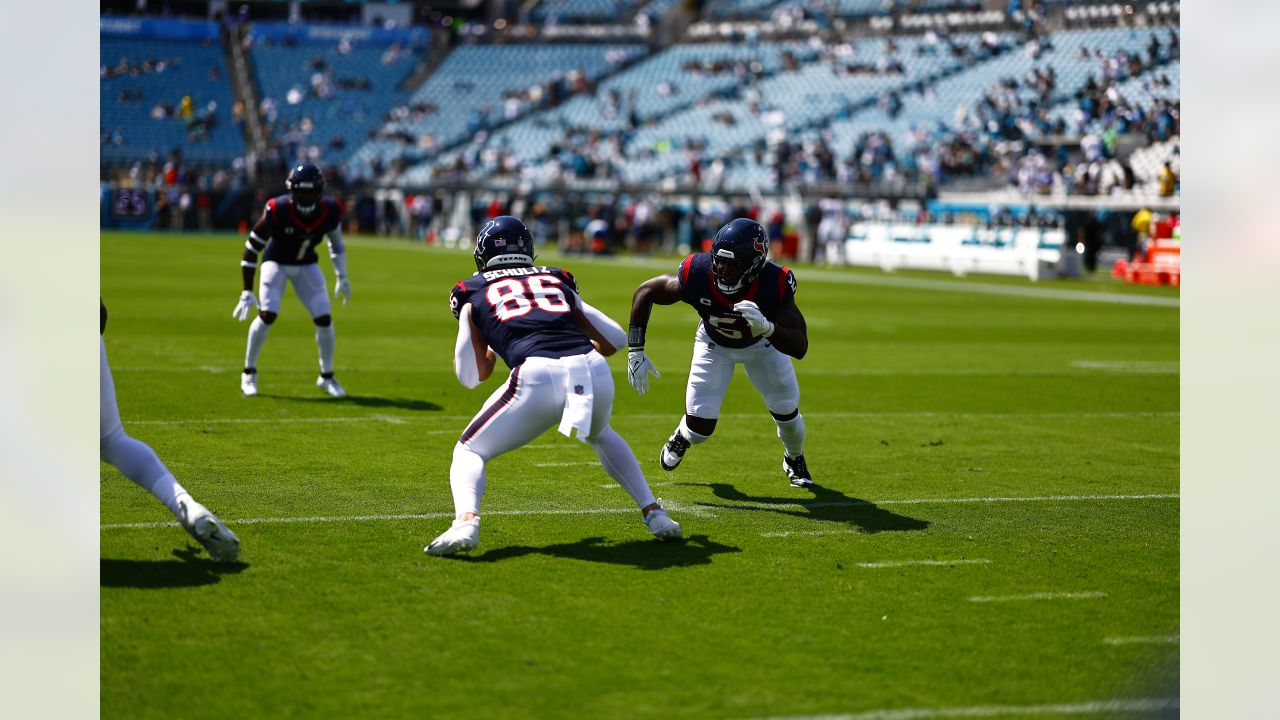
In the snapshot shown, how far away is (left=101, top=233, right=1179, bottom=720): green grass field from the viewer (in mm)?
4512

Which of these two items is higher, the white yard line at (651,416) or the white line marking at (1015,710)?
the white yard line at (651,416)

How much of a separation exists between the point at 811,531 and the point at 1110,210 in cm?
2612

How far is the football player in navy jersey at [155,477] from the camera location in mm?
5559

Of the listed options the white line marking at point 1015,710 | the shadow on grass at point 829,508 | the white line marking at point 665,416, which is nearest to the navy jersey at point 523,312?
the shadow on grass at point 829,508

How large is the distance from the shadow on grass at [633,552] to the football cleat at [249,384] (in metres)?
5.37

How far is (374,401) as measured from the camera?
11.0m

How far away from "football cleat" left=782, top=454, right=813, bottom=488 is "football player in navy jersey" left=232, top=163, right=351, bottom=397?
174 inches

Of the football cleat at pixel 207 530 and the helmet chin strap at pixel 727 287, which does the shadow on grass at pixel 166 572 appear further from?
the helmet chin strap at pixel 727 287

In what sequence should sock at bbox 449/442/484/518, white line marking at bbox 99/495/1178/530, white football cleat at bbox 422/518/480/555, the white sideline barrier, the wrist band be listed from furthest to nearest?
the white sideline barrier < the wrist band < white line marking at bbox 99/495/1178/530 < sock at bbox 449/442/484/518 < white football cleat at bbox 422/518/480/555

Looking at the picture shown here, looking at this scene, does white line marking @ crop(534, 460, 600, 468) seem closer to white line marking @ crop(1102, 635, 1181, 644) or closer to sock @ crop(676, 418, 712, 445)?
sock @ crop(676, 418, 712, 445)

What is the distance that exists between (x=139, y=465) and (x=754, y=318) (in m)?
2.78

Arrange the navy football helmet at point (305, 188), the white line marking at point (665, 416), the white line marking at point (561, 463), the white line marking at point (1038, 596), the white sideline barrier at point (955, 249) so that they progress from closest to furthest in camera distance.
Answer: the white line marking at point (1038, 596), the white line marking at point (561, 463), the white line marking at point (665, 416), the navy football helmet at point (305, 188), the white sideline barrier at point (955, 249)

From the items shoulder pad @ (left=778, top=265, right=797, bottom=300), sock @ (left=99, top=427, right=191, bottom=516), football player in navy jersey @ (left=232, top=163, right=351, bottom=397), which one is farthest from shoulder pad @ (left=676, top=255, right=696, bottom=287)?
football player in navy jersey @ (left=232, top=163, right=351, bottom=397)
